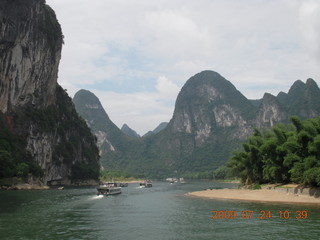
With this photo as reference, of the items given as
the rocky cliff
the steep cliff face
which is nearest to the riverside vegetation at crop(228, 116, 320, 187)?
the rocky cliff

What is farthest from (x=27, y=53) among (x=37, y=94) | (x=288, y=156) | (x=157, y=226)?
(x=157, y=226)

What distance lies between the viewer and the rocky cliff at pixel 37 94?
8731 cm

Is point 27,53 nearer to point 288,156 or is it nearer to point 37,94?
point 37,94

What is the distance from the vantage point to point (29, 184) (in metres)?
81.9

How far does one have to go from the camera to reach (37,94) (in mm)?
102625

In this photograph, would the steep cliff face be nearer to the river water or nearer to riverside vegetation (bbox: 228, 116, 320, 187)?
riverside vegetation (bbox: 228, 116, 320, 187)

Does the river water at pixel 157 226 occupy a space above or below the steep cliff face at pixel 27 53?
below

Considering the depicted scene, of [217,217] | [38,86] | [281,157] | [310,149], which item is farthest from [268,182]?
[38,86]

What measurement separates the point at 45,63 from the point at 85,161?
48954 millimetres

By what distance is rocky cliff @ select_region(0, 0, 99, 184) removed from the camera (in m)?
87.3

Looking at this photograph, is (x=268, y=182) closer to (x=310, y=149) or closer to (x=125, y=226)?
(x=310, y=149)
